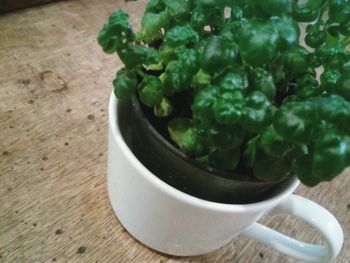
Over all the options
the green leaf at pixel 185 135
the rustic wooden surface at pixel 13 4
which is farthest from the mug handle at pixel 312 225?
the rustic wooden surface at pixel 13 4

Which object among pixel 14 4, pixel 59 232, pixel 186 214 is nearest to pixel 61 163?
pixel 59 232

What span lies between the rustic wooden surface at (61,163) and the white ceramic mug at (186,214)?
4cm

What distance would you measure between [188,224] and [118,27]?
16 cm

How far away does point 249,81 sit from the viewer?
9.2 inches

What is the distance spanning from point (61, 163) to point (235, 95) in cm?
25

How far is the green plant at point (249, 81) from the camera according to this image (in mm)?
210

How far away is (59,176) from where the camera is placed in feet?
1.34

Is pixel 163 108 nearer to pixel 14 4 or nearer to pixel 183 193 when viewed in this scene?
pixel 183 193

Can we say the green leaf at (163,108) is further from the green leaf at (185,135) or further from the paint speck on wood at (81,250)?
the paint speck on wood at (81,250)

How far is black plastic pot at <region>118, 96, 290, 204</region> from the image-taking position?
0.90 feet

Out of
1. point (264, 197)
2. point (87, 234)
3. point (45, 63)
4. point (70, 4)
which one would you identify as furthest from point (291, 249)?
point (70, 4)

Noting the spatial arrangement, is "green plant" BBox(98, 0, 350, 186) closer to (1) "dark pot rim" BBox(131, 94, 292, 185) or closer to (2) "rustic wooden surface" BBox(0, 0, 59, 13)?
(1) "dark pot rim" BBox(131, 94, 292, 185)

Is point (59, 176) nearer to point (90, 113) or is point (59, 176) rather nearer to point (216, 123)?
point (90, 113)

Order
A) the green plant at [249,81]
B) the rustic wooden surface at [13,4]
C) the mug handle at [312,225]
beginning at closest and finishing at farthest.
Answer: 1. the green plant at [249,81]
2. the mug handle at [312,225]
3. the rustic wooden surface at [13,4]
